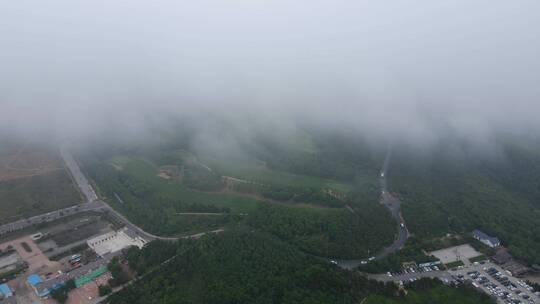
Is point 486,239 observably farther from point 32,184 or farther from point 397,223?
point 32,184

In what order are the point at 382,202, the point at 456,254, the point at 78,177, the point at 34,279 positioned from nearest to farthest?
1. the point at 34,279
2. the point at 456,254
3. the point at 382,202
4. the point at 78,177

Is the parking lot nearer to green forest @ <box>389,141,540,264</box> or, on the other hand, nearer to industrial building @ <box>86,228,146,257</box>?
green forest @ <box>389,141,540,264</box>

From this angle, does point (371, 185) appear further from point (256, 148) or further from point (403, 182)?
point (256, 148)

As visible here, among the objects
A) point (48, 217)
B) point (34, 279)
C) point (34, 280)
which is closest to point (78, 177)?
point (48, 217)

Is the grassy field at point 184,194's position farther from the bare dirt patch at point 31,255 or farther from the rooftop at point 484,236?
the rooftop at point 484,236

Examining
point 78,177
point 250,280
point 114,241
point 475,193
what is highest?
point 475,193

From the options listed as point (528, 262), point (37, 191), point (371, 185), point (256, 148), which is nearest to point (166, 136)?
point (256, 148)

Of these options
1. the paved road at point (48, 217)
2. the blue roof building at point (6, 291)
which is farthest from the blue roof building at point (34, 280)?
the paved road at point (48, 217)
